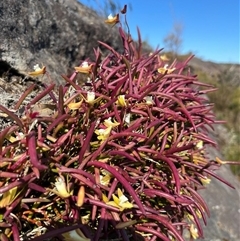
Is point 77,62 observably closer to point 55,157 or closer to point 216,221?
point 216,221

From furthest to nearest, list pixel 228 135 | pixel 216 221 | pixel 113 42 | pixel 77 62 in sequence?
pixel 228 135
pixel 113 42
pixel 77 62
pixel 216 221

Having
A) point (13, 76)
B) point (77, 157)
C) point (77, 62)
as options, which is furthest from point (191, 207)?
point (77, 62)

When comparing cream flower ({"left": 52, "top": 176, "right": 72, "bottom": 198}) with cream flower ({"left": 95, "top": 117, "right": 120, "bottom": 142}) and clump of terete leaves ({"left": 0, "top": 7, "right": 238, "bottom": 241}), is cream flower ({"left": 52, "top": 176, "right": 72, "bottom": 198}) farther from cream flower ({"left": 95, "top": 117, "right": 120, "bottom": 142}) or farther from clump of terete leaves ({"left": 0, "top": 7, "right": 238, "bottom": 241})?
cream flower ({"left": 95, "top": 117, "right": 120, "bottom": 142})

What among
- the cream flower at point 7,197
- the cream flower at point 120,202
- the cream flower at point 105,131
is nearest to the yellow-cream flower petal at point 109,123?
the cream flower at point 105,131

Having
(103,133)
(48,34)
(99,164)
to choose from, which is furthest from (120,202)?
(48,34)

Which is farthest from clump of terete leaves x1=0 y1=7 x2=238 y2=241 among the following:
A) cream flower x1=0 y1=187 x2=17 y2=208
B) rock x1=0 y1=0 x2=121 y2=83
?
rock x1=0 y1=0 x2=121 y2=83

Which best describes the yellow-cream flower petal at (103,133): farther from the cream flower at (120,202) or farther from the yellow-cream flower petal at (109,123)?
the cream flower at (120,202)
